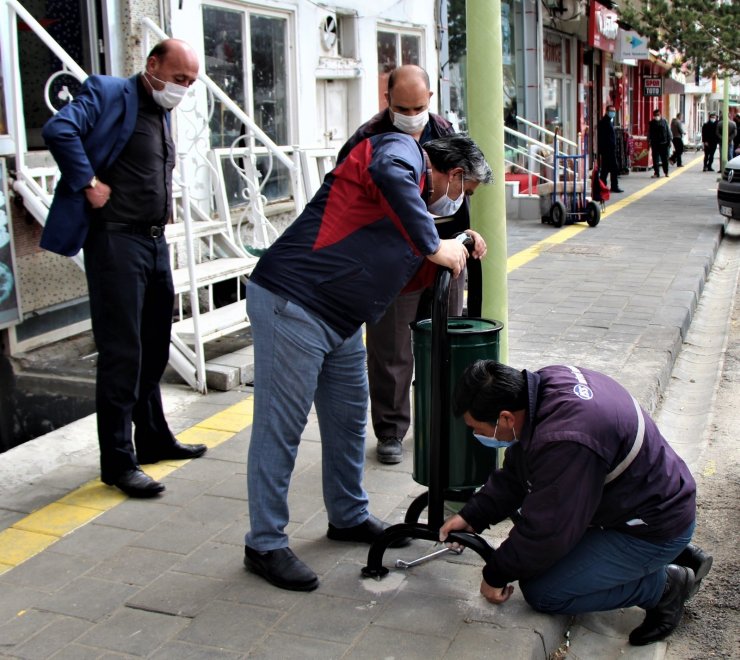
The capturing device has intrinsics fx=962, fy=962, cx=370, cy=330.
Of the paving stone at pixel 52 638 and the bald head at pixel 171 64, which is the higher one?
the bald head at pixel 171 64

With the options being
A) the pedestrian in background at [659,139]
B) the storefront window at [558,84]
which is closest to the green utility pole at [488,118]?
the storefront window at [558,84]

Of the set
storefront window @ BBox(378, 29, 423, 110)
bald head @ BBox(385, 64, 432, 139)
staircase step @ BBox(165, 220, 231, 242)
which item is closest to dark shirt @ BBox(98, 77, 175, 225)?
bald head @ BBox(385, 64, 432, 139)

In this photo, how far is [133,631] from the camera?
3.23 metres

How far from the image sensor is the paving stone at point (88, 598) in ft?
11.1

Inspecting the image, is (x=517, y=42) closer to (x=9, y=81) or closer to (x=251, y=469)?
(x=9, y=81)

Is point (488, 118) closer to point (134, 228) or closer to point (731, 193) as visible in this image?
point (134, 228)

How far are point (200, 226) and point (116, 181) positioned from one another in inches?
109

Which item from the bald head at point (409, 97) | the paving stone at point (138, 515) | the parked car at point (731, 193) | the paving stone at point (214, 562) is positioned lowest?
the paving stone at point (214, 562)

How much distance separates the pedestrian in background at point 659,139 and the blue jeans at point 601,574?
72.6 feet

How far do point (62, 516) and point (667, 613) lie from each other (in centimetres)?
254

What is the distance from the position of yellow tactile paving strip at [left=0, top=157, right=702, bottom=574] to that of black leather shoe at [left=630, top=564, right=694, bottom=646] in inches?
91.2

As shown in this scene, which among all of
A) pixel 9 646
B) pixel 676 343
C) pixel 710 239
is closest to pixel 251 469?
pixel 9 646

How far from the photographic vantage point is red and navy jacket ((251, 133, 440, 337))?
3283mm

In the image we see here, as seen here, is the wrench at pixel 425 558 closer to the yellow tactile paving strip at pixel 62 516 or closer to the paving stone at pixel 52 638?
the paving stone at pixel 52 638
